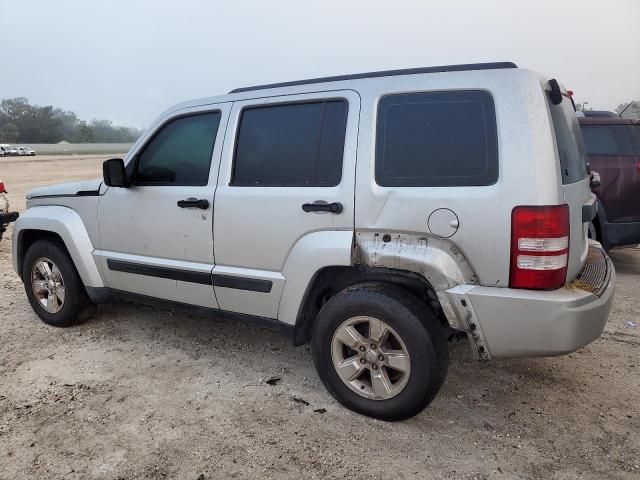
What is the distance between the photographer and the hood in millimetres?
3949

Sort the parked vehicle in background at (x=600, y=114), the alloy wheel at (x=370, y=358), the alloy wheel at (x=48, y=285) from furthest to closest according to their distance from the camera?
the parked vehicle in background at (x=600, y=114), the alloy wheel at (x=48, y=285), the alloy wheel at (x=370, y=358)

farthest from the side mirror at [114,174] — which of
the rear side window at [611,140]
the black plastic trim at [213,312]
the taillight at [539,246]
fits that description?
the rear side window at [611,140]

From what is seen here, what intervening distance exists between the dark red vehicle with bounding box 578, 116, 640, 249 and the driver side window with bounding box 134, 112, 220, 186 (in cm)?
421

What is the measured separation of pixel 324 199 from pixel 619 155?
4.47 meters

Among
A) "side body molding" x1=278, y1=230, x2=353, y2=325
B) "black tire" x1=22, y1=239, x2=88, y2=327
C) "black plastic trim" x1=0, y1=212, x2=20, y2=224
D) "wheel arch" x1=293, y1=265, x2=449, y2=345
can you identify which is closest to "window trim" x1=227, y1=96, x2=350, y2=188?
"side body molding" x1=278, y1=230, x2=353, y2=325

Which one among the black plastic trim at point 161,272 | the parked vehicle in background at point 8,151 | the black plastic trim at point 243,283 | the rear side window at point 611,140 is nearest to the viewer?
the black plastic trim at point 243,283

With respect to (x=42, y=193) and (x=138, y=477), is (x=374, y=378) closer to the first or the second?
(x=138, y=477)

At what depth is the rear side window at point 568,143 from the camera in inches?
103

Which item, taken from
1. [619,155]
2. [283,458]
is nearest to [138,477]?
[283,458]

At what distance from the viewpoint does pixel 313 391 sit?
10.6ft

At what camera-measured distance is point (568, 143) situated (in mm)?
2822

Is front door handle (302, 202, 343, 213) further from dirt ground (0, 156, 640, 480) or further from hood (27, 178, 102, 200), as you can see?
hood (27, 178, 102, 200)

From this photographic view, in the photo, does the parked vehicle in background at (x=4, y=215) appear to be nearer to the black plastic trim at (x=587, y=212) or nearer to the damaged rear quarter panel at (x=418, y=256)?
the damaged rear quarter panel at (x=418, y=256)

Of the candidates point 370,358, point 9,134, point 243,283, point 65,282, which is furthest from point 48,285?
point 9,134
